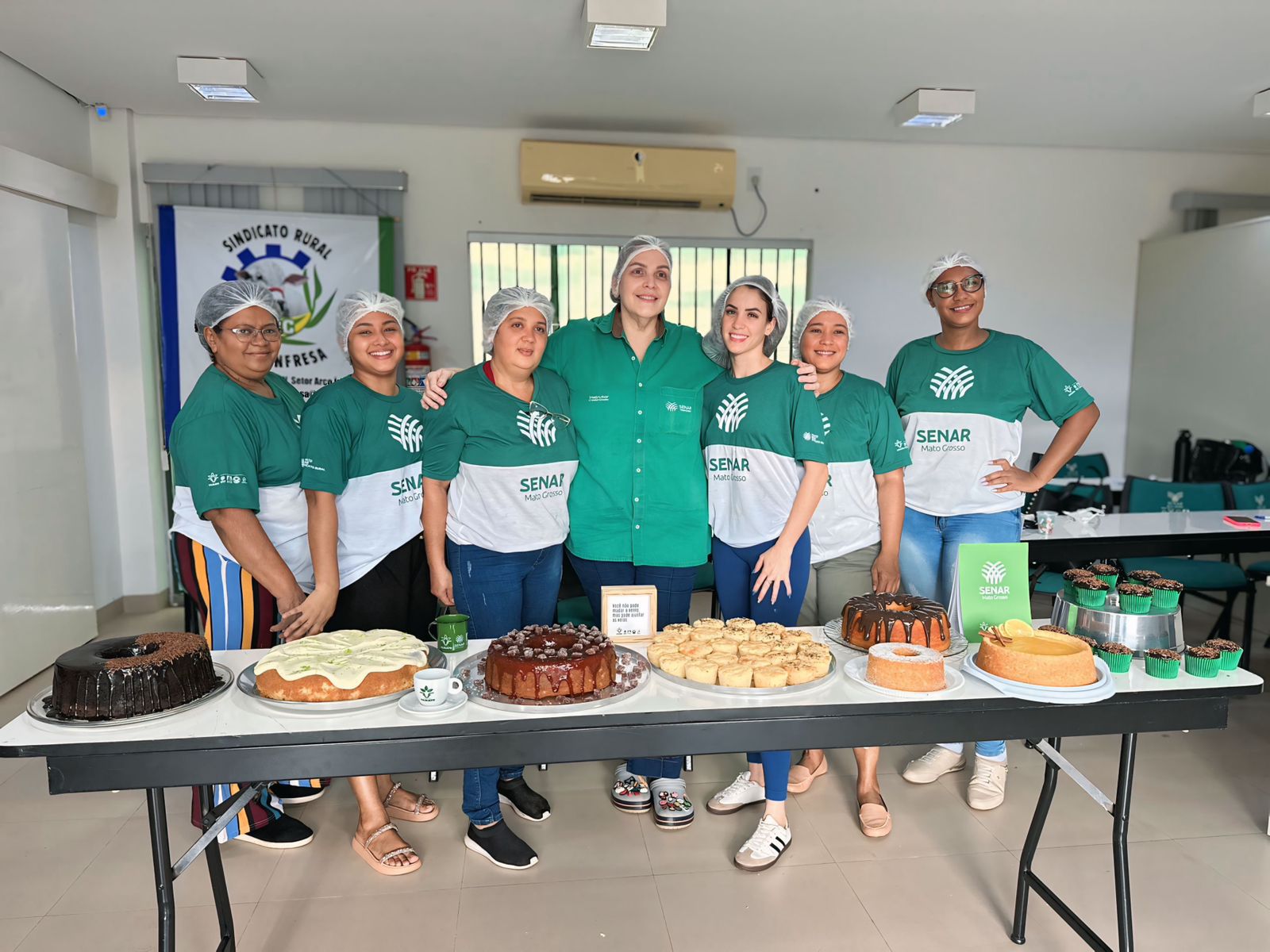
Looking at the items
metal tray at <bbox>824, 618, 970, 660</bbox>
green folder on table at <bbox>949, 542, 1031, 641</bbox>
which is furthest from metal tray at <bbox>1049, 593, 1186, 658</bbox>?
metal tray at <bbox>824, 618, 970, 660</bbox>

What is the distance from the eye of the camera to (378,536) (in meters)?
2.57

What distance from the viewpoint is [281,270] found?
4.97 metres

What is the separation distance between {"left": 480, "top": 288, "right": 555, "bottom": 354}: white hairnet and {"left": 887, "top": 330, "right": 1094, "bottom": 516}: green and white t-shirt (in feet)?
4.37

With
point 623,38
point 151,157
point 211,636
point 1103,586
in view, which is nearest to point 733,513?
point 1103,586

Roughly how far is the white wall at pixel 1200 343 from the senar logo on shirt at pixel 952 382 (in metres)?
3.61

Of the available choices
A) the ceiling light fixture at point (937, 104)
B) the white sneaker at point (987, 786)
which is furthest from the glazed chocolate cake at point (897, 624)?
the ceiling light fixture at point (937, 104)

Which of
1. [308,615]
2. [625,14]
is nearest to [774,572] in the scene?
[308,615]

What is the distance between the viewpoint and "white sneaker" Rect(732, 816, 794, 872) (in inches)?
96.0

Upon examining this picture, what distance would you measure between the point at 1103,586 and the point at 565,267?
4.12m

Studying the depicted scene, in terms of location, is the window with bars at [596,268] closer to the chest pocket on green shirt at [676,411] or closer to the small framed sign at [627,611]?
the chest pocket on green shirt at [676,411]

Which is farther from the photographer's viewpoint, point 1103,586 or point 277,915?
point 277,915

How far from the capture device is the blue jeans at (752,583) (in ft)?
8.25

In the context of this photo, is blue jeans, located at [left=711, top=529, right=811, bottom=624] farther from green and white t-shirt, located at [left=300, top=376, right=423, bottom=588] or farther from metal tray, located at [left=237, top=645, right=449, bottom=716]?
metal tray, located at [left=237, top=645, right=449, bottom=716]

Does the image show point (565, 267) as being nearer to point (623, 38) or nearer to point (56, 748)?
point (623, 38)
